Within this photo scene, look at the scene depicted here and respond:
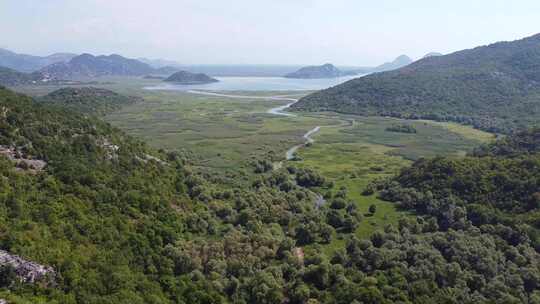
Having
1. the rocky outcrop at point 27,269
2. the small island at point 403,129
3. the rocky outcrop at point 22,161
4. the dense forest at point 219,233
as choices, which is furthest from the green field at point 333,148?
the rocky outcrop at point 27,269

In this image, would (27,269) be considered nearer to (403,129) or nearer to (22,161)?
(22,161)

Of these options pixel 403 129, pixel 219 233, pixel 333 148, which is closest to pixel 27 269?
pixel 219 233

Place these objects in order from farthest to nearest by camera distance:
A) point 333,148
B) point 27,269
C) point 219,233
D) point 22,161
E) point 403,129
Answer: point 403,129, point 333,148, point 219,233, point 22,161, point 27,269

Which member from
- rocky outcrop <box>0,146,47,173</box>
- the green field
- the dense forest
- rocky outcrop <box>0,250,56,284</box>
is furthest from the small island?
rocky outcrop <box>0,250,56,284</box>

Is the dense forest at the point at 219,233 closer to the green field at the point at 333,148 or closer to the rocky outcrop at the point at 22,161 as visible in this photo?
the rocky outcrop at the point at 22,161

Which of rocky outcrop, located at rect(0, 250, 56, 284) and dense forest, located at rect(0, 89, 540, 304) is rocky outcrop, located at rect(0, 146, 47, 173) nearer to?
dense forest, located at rect(0, 89, 540, 304)
